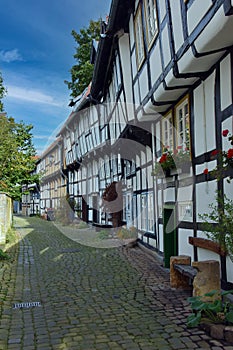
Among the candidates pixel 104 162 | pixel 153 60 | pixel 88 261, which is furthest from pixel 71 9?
pixel 104 162

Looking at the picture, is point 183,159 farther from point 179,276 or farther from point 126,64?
point 126,64

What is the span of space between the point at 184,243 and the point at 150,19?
14.7 ft

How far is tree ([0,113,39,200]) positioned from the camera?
1720 centimetres

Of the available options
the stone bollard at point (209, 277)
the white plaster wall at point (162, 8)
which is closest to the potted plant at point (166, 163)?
the white plaster wall at point (162, 8)

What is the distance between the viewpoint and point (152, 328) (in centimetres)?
460

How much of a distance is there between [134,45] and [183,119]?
3028 mm

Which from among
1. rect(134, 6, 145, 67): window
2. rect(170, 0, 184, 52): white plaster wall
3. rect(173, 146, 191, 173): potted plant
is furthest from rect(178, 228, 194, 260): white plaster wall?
rect(134, 6, 145, 67): window

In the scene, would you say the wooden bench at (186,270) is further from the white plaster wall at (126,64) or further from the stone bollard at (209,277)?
the white plaster wall at (126,64)

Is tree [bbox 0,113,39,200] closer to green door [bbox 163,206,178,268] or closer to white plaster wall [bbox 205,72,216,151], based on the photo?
green door [bbox 163,206,178,268]

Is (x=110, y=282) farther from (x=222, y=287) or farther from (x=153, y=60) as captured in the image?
(x=153, y=60)

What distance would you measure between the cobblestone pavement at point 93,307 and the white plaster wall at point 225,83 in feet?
9.51

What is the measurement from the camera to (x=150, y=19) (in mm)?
7648

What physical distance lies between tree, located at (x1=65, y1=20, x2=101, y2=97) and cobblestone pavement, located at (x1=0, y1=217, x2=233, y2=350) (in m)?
16.9

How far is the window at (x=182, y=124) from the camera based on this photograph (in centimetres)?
690
